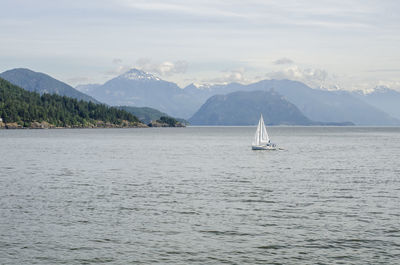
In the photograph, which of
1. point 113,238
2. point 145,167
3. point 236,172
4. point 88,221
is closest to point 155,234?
point 113,238

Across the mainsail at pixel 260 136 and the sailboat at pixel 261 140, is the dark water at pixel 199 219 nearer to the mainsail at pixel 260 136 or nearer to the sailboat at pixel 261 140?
the sailboat at pixel 261 140

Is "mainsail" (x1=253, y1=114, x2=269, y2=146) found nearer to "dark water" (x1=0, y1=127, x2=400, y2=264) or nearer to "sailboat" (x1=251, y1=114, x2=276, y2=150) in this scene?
"sailboat" (x1=251, y1=114, x2=276, y2=150)

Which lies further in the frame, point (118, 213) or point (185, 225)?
point (118, 213)

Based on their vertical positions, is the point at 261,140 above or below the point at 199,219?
above

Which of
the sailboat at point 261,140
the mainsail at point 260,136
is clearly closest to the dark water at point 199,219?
the sailboat at point 261,140

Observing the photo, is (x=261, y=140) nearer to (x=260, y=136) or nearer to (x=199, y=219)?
(x=260, y=136)

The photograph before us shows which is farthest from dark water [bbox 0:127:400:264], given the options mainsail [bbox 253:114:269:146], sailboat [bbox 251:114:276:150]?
mainsail [bbox 253:114:269:146]

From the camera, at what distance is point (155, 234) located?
1448 inches

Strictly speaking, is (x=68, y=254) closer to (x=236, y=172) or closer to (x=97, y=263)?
(x=97, y=263)

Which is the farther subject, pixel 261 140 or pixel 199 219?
pixel 261 140

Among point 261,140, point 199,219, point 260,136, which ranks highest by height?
point 260,136

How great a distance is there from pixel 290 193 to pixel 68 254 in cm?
3162

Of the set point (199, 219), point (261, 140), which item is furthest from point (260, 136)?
point (199, 219)

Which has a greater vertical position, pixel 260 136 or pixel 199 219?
pixel 260 136
